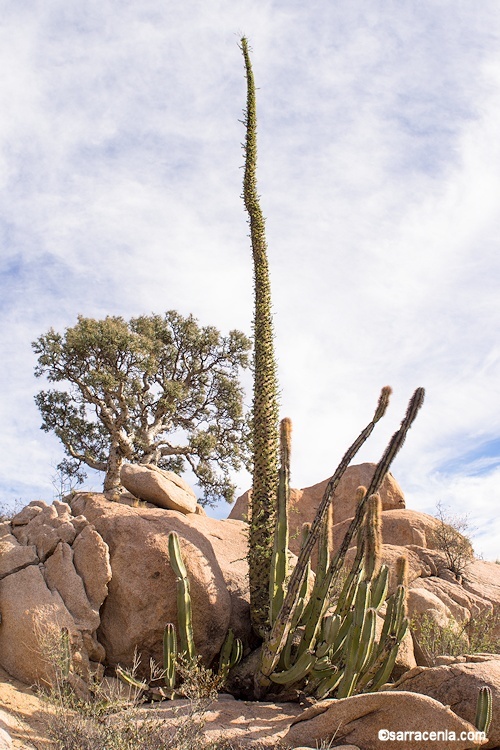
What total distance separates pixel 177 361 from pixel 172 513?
1328cm

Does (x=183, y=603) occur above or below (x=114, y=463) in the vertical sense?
below

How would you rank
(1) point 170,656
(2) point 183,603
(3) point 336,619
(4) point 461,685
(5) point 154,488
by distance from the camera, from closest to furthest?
(4) point 461,685 < (1) point 170,656 < (3) point 336,619 < (2) point 183,603 < (5) point 154,488

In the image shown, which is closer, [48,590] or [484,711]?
[484,711]

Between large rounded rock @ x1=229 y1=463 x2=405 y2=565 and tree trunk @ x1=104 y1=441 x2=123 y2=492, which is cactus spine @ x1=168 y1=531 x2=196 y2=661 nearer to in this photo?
large rounded rock @ x1=229 y1=463 x2=405 y2=565

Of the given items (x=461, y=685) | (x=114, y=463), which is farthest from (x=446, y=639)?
(x=114, y=463)

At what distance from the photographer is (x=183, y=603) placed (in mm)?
8633

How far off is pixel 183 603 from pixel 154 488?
128 inches

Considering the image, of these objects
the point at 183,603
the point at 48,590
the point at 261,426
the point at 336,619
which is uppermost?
the point at 261,426

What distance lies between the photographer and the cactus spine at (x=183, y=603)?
8.52 meters

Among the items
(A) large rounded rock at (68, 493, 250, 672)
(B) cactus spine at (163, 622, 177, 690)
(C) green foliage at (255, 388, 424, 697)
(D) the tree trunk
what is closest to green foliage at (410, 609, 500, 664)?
(C) green foliage at (255, 388, 424, 697)

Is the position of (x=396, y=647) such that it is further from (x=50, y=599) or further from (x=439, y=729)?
(x=50, y=599)

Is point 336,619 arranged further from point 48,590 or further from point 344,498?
point 344,498

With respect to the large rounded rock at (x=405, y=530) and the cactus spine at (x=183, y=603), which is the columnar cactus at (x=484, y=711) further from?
the large rounded rock at (x=405, y=530)

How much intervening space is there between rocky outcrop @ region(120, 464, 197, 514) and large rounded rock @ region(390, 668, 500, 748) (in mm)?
5263
